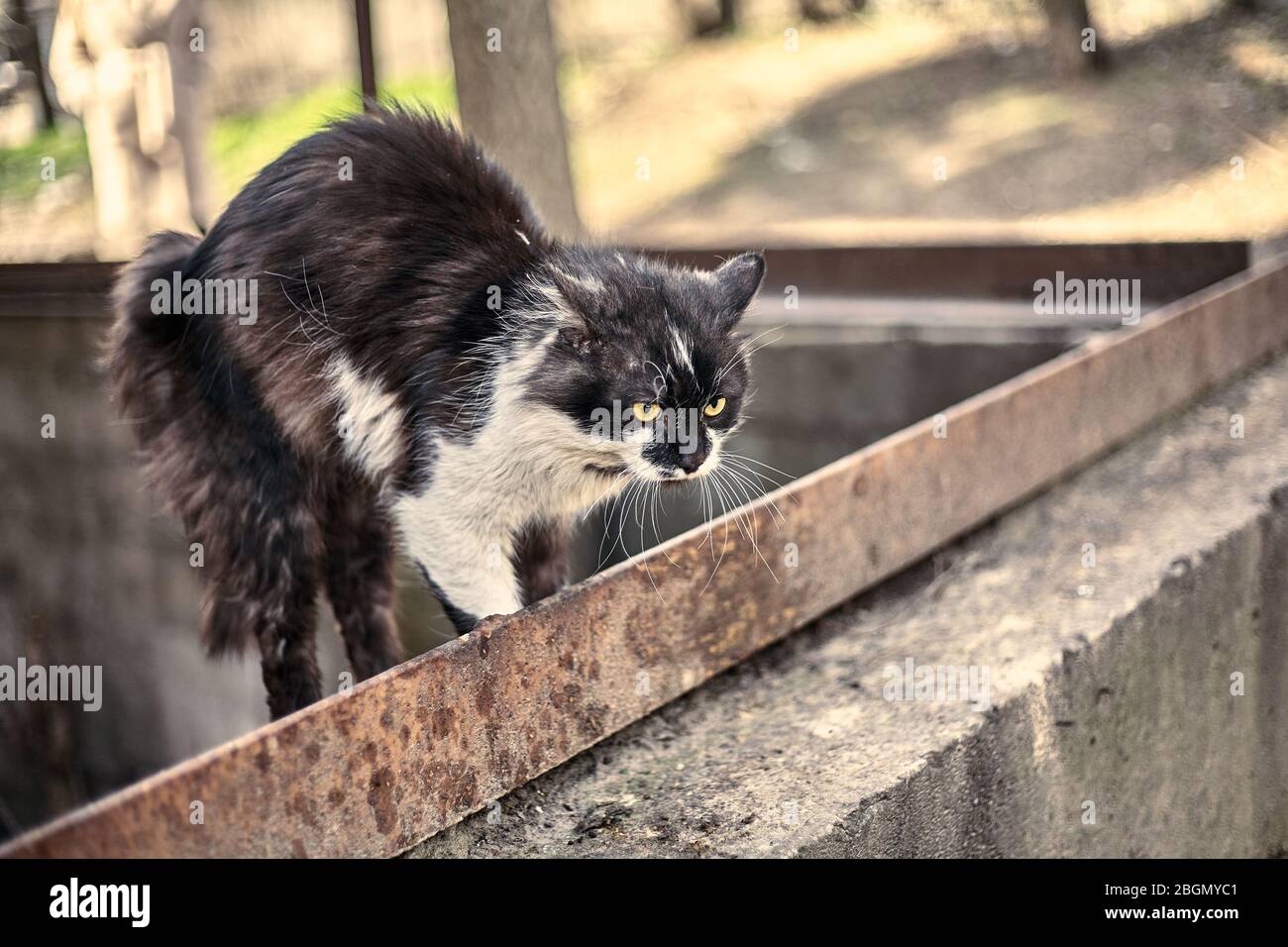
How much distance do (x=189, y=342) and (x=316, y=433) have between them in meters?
0.35

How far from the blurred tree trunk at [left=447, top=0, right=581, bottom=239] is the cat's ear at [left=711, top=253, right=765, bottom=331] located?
68.4 inches

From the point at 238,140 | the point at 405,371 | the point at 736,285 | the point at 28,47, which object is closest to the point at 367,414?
the point at 405,371

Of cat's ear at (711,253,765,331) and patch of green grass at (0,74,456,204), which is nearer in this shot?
cat's ear at (711,253,765,331)

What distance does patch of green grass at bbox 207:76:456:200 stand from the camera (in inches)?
467

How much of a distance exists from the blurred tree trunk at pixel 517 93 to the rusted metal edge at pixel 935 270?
0.67m

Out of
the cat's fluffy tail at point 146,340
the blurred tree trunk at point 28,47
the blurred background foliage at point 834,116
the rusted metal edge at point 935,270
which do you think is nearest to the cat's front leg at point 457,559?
the cat's fluffy tail at point 146,340

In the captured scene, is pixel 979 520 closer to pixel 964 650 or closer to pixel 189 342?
pixel 964 650

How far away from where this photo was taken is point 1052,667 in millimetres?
2639

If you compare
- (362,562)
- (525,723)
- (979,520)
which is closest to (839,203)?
(979,520)

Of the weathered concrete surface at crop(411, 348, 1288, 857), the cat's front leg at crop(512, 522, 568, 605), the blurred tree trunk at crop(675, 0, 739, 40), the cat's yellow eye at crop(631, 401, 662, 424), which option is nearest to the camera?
the weathered concrete surface at crop(411, 348, 1288, 857)

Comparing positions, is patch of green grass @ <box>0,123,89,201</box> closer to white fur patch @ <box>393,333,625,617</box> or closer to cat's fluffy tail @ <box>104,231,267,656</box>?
cat's fluffy tail @ <box>104,231,267,656</box>

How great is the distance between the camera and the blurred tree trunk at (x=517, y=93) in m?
4.31

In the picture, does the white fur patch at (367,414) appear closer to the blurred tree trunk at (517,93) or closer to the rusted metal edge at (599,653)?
the rusted metal edge at (599,653)

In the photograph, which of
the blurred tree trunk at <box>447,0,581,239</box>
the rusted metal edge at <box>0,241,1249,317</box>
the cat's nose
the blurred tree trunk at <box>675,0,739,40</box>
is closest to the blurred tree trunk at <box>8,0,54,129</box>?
the rusted metal edge at <box>0,241,1249,317</box>
